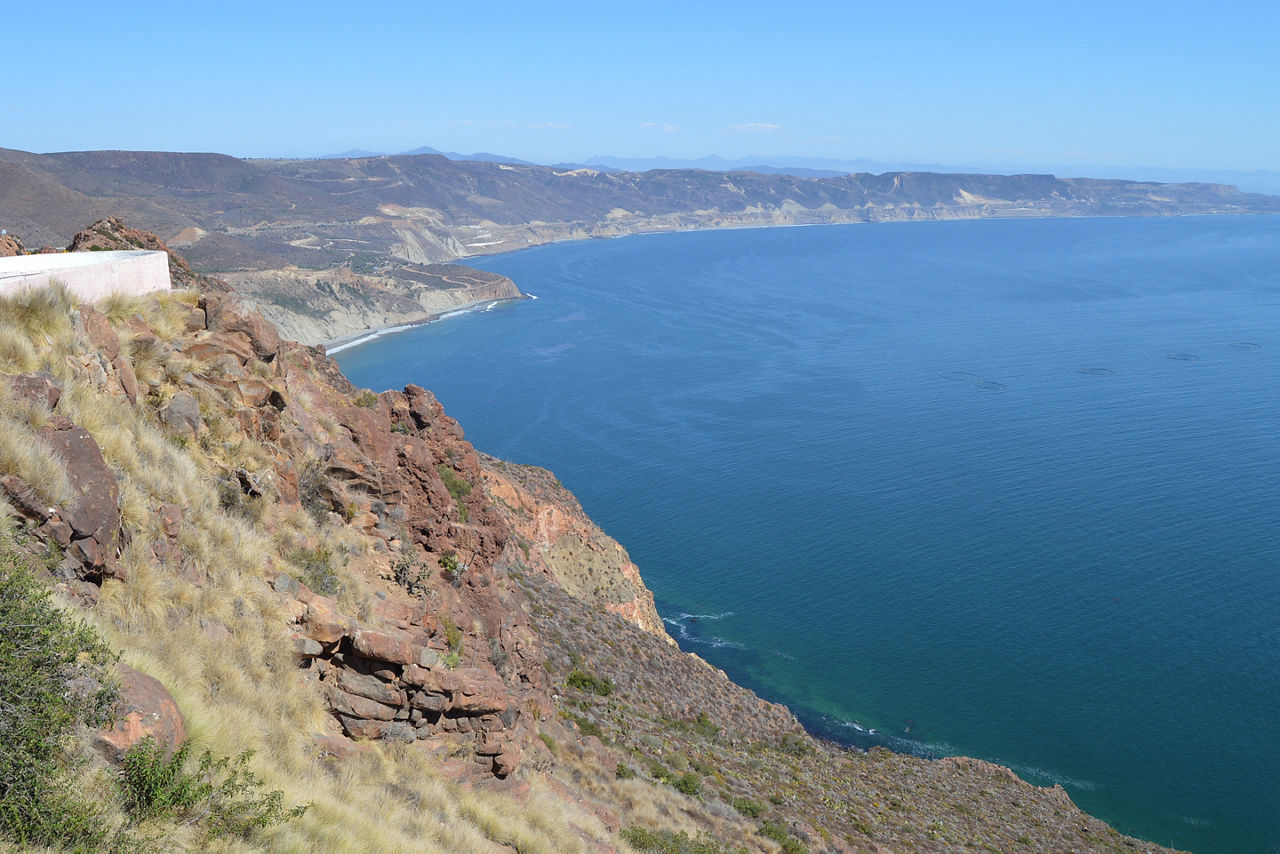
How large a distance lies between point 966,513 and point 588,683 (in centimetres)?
3870

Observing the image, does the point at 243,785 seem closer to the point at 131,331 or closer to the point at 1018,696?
the point at 131,331

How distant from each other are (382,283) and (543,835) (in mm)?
143071

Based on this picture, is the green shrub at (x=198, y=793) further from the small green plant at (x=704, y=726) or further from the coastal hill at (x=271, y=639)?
the small green plant at (x=704, y=726)

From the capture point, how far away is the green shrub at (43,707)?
18.5 feet

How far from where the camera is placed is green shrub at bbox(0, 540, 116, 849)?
5.64 metres

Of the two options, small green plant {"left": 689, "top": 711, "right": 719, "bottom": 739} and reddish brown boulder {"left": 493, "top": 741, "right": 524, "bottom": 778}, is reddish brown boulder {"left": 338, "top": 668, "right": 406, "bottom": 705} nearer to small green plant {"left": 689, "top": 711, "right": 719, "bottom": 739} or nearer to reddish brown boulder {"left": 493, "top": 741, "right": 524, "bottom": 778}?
reddish brown boulder {"left": 493, "top": 741, "right": 524, "bottom": 778}

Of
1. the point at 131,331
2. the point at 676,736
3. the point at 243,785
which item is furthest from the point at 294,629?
the point at 676,736

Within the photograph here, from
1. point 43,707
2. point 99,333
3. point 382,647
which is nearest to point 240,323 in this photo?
point 99,333

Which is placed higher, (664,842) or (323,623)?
(323,623)

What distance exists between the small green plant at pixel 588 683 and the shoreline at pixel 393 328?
8672 cm

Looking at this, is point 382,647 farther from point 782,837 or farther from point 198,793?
point 782,837

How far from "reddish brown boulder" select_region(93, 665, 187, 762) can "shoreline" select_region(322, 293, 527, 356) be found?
99.2 m

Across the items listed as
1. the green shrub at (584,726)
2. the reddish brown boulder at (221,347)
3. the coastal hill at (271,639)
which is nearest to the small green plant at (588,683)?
the coastal hill at (271,639)

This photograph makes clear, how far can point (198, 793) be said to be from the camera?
658 centimetres
